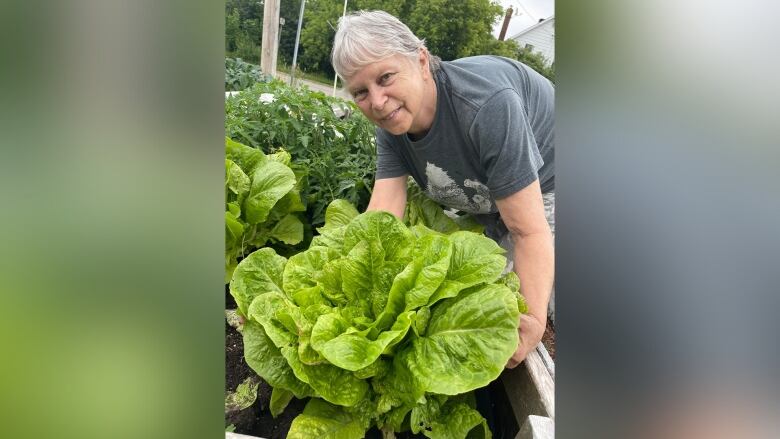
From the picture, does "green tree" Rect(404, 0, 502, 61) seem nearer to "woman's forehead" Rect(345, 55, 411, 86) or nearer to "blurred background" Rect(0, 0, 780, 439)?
"woman's forehead" Rect(345, 55, 411, 86)

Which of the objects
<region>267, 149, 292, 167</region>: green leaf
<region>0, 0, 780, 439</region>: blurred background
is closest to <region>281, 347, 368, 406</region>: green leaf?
<region>0, 0, 780, 439</region>: blurred background

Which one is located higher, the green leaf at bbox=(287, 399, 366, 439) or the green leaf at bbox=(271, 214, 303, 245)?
the green leaf at bbox=(287, 399, 366, 439)

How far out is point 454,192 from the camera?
1.70 metres

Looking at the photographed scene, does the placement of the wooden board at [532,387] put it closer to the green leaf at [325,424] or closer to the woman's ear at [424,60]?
the green leaf at [325,424]

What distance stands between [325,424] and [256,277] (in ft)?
1.40

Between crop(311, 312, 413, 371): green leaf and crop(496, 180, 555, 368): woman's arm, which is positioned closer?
crop(311, 312, 413, 371): green leaf

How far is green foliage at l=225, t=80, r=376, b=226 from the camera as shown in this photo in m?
2.06

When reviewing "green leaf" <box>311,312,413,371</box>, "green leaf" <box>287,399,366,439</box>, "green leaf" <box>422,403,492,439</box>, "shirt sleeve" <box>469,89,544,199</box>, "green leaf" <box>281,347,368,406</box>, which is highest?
"shirt sleeve" <box>469,89,544,199</box>

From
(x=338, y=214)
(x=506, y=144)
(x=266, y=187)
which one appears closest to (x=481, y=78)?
(x=506, y=144)

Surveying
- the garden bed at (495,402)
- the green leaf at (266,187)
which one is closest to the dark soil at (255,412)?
the garden bed at (495,402)

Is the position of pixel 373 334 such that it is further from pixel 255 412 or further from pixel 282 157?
pixel 282 157

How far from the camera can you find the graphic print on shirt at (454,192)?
162 centimetres

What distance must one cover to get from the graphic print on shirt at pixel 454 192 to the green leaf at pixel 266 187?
536 mm
